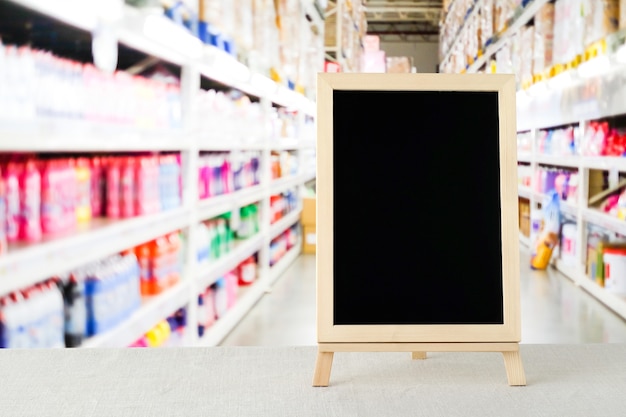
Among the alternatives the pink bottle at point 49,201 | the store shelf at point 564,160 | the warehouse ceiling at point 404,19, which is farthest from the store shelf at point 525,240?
the warehouse ceiling at point 404,19

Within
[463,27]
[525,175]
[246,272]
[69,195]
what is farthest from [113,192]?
[463,27]

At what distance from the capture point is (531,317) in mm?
5094

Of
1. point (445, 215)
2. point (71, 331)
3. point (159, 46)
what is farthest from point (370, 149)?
point (159, 46)

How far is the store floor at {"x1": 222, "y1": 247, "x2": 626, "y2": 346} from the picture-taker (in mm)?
4559

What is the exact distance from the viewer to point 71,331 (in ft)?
8.02

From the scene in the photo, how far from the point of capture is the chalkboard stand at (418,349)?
3.08 ft

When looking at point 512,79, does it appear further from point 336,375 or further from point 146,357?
point 146,357

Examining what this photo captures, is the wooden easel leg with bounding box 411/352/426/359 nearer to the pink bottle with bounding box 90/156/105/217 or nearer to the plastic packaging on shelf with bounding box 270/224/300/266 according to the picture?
the pink bottle with bounding box 90/156/105/217

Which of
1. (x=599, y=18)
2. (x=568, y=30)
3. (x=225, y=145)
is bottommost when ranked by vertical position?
(x=225, y=145)

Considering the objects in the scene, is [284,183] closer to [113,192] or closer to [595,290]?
[595,290]

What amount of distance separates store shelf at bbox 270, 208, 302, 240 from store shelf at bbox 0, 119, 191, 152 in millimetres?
3341

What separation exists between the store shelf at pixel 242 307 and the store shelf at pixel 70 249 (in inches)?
50.2

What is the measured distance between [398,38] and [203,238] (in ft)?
78.5

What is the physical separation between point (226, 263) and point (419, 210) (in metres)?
3.61
